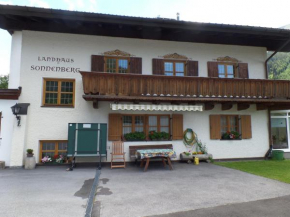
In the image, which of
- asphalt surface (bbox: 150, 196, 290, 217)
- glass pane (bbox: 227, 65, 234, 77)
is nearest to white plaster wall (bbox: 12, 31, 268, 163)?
glass pane (bbox: 227, 65, 234, 77)

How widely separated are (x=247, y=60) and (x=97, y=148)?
32.7 ft

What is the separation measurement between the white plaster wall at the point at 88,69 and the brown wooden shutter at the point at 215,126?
0.79ft

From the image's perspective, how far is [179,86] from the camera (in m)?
10.1

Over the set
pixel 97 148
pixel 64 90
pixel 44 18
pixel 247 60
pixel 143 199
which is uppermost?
pixel 44 18

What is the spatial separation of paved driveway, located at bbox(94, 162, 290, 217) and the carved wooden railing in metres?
3.56

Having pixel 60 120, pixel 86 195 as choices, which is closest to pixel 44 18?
pixel 60 120

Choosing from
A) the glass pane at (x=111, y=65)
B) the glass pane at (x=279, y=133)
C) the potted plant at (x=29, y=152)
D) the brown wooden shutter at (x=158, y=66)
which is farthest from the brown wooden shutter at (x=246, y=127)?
the potted plant at (x=29, y=152)

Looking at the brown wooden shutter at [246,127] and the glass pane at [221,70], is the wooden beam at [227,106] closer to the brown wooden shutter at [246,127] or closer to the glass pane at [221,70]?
the brown wooden shutter at [246,127]

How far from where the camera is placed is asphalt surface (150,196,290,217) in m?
4.43

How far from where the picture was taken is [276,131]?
1258 cm

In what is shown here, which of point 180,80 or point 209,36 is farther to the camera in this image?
point 209,36

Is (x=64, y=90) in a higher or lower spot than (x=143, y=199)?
higher

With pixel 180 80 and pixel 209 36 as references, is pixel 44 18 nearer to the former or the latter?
pixel 180 80

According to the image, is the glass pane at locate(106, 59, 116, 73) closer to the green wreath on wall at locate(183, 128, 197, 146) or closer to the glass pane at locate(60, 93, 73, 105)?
the glass pane at locate(60, 93, 73, 105)
